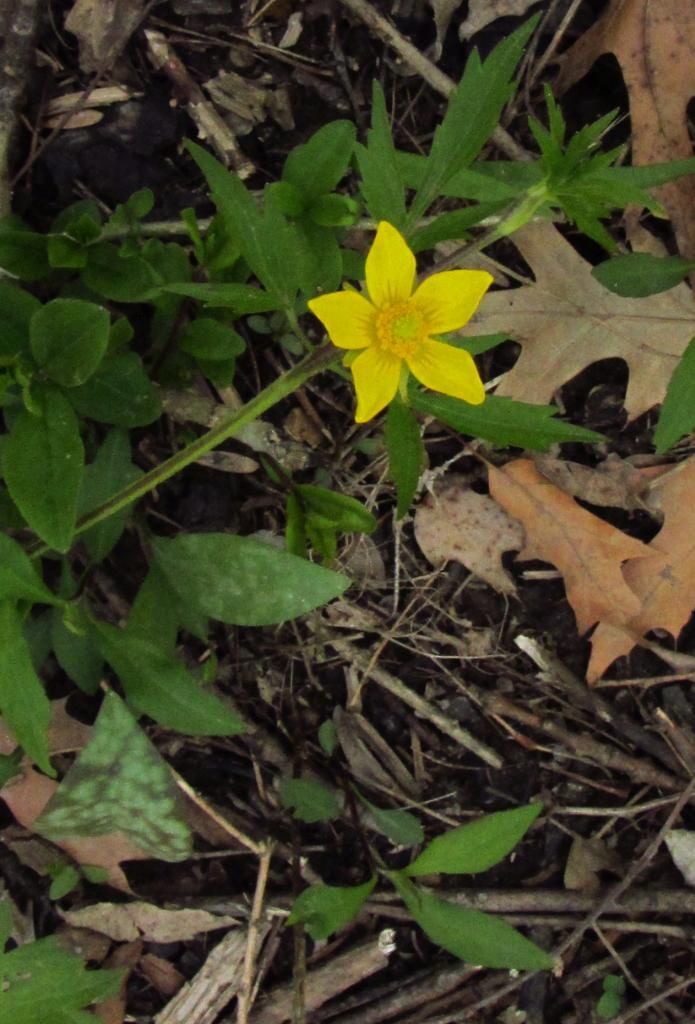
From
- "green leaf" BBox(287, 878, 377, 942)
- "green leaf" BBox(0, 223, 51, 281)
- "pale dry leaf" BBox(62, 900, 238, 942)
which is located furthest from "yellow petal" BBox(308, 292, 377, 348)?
"pale dry leaf" BBox(62, 900, 238, 942)

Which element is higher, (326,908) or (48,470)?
(48,470)

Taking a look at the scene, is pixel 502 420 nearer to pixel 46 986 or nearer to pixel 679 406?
pixel 679 406

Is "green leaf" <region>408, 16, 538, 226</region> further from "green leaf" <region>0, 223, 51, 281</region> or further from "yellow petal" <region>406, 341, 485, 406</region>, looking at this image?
"green leaf" <region>0, 223, 51, 281</region>

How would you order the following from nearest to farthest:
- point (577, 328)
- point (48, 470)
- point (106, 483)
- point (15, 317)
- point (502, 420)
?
1. point (48, 470)
2. point (502, 420)
3. point (15, 317)
4. point (106, 483)
5. point (577, 328)

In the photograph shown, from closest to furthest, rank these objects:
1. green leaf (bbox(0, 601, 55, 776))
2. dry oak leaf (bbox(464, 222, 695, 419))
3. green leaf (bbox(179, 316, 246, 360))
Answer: green leaf (bbox(0, 601, 55, 776)), green leaf (bbox(179, 316, 246, 360)), dry oak leaf (bbox(464, 222, 695, 419))

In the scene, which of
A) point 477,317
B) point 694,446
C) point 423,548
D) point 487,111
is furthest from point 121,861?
point 487,111

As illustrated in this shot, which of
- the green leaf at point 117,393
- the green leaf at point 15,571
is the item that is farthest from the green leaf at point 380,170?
the green leaf at point 15,571

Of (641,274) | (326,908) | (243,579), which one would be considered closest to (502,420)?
(243,579)
